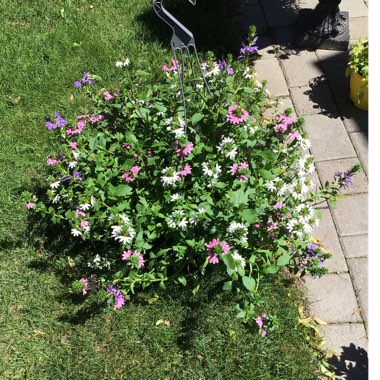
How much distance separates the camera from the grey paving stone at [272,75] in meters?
4.13

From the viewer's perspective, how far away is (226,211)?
2.44m

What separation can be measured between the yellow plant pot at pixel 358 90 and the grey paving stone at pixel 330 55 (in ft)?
1.72

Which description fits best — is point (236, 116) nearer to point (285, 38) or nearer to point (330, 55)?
point (330, 55)

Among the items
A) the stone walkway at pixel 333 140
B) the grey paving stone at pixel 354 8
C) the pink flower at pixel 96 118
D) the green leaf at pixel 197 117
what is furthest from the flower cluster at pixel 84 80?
the grey paving stone at pixel 354 8

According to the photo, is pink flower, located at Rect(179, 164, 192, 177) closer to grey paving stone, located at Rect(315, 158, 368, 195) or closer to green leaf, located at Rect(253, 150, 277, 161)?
green leaf, located at Rect(253, 150, 277, 161)

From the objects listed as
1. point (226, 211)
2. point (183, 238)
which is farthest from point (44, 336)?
point (226, 211)

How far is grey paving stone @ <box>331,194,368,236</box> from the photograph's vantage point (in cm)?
324

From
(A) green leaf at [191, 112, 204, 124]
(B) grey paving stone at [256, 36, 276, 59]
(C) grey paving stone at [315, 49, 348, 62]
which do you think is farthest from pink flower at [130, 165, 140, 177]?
(C) grey paving stone at [315, 49, 348, 62]

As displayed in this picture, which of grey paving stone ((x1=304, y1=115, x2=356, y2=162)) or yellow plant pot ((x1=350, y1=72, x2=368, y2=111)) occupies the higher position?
yellow plant pot ((x1=350, y1=72, x2=368, y2=111))

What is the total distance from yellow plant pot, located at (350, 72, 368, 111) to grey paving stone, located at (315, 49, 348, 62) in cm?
53

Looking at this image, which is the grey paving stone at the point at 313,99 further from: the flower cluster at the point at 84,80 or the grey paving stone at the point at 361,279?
the flower cluster at the point at 84,80

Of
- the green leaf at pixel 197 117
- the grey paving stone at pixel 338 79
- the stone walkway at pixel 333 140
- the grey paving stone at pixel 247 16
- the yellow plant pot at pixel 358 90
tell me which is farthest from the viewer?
the grey paving stone at pixel 247 16
